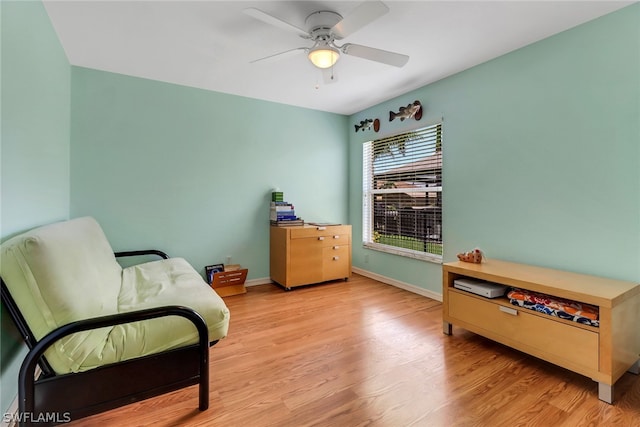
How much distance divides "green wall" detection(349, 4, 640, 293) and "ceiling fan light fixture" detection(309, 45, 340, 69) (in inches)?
60.6

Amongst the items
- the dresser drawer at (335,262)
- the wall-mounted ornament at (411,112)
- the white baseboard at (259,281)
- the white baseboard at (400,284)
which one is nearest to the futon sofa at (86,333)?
the white baseboard at (259,281)

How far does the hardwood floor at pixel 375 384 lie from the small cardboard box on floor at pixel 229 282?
78cm

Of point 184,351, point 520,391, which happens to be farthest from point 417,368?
point 184,351

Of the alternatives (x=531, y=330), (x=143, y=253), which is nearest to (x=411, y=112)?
(x=531, y=330)

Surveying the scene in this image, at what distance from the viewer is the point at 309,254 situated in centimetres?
348

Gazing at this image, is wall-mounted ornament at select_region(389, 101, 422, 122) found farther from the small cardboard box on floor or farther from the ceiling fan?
the small cardboard box on floor

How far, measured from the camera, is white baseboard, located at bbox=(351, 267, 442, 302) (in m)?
3.10

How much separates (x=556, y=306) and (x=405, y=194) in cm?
199

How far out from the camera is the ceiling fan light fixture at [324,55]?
6.26 feet

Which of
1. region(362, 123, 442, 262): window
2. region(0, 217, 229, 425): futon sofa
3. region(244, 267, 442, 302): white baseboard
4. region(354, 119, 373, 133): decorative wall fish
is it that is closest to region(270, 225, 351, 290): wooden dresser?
Answer: region(244, 267, 442, 302): white baseboard

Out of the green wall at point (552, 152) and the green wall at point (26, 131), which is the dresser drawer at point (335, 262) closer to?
the green wall at point (552, 152)

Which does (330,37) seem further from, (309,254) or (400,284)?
(400,284)

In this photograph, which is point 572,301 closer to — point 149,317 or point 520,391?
point 520,391

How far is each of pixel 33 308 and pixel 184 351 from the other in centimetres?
62
